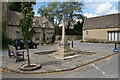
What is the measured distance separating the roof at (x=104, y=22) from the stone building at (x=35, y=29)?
12218 mm

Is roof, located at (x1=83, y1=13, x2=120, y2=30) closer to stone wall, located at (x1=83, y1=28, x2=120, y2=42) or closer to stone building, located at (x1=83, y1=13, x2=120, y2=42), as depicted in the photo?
stone building, located at (x1=83, y1=13, x2=120, y2=42)

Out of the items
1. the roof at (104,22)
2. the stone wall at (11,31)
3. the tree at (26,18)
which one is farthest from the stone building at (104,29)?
the tree at (26,18)

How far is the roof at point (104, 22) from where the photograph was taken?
2453 centimetres

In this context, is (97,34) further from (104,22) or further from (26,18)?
(26,18)

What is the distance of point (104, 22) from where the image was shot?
87.6ft

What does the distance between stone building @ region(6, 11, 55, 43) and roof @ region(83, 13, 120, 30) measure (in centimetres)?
1222

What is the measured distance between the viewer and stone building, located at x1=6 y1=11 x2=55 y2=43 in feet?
60.1

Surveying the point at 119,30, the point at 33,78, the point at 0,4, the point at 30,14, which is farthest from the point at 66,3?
the point at 33,78

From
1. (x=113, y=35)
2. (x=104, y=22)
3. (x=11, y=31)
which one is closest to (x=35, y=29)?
(x=11, y=31)

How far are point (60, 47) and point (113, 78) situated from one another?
5.59 meters

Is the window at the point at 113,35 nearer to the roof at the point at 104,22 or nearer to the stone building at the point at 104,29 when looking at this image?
the stone building at the point at 104,29

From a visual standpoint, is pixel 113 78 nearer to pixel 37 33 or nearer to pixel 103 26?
pixel 37 33

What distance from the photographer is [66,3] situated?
38281mm

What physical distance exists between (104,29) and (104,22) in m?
2.51
